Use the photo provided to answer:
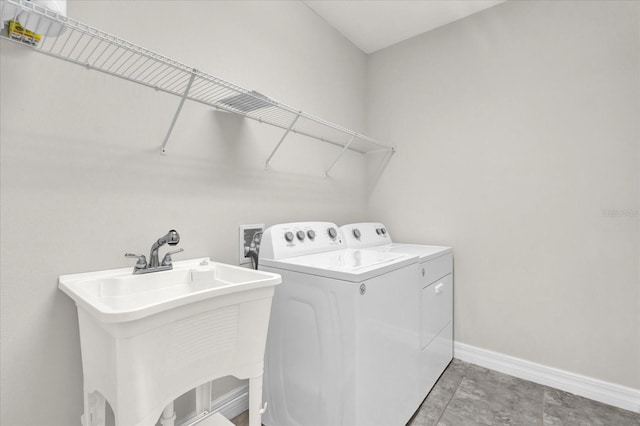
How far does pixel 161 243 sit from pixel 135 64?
741 millimetres

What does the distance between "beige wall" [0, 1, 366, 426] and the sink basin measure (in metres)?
0.11

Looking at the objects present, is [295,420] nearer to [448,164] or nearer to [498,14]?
[448,164]

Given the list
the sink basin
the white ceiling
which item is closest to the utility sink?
the sink basin

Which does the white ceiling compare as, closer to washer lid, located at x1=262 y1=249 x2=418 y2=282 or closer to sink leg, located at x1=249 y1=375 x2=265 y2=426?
washer lid, located at x1=262 y1=249 x2=418 y2=282

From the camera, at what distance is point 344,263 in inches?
63.4

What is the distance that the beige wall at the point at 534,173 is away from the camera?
169 centimetres

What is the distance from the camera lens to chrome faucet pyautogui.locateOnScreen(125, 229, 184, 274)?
3.75 ft

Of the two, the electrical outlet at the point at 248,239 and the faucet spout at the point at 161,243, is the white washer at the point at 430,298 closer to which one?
the electrical outlet at the point at 248,239

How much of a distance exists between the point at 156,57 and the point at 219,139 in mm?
563

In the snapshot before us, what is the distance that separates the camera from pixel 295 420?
54.3 inches

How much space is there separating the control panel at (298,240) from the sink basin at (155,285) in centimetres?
Answer: 33

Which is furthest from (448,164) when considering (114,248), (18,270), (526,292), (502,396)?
(18,270)

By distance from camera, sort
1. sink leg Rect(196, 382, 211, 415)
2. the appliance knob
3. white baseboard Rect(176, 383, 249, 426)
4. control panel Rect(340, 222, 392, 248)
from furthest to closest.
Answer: control panel Rect(340, 222, 392, 248)
the appliance knob
white baseboard Rect(176, 383, 249, 426)
sink leg Rect(196, 382, 211, 415)

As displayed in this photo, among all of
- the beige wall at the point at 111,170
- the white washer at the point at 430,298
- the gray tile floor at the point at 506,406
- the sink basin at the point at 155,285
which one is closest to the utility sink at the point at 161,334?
the sink basin at the point at 155,285
